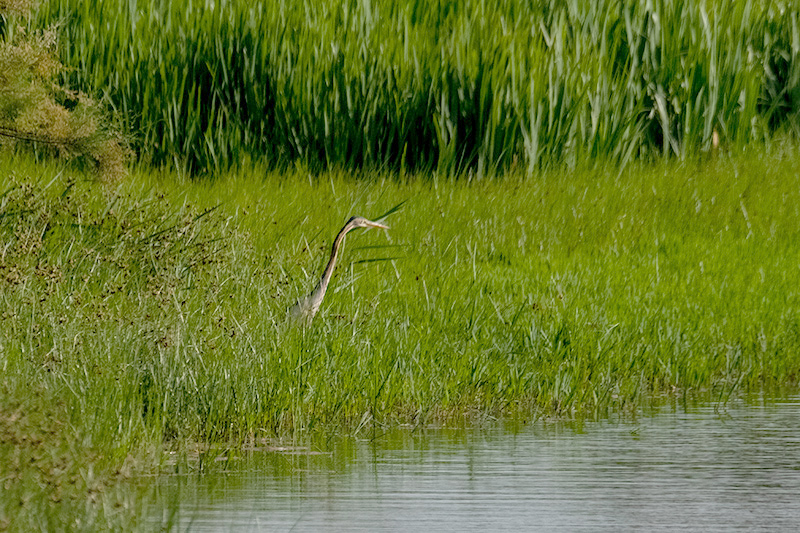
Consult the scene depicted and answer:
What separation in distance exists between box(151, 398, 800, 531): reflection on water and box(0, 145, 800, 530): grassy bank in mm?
422

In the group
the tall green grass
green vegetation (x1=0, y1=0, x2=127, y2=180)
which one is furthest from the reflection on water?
the tall green grass

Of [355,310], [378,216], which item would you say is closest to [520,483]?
[355,310]

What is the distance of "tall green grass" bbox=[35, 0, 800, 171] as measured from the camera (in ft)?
48.3

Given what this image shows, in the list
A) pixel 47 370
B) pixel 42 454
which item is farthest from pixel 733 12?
pixel 42 454

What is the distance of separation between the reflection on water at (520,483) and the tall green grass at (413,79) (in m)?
7.23

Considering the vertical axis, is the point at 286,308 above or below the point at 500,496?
above

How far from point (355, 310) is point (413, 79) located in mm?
5937

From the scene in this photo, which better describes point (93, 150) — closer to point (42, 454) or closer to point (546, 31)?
point (42, 454)

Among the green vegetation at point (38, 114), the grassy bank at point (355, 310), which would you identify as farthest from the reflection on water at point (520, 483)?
the green vegetation at point (38, 114)

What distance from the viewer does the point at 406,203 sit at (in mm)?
12938

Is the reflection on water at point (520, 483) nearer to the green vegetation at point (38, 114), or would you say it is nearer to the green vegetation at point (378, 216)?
the green vegetation at point (378, 216)

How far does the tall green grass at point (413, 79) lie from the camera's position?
48.3 feet

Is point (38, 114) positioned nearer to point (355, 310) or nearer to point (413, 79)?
point (355, 310)

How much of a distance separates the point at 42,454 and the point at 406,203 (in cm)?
771
